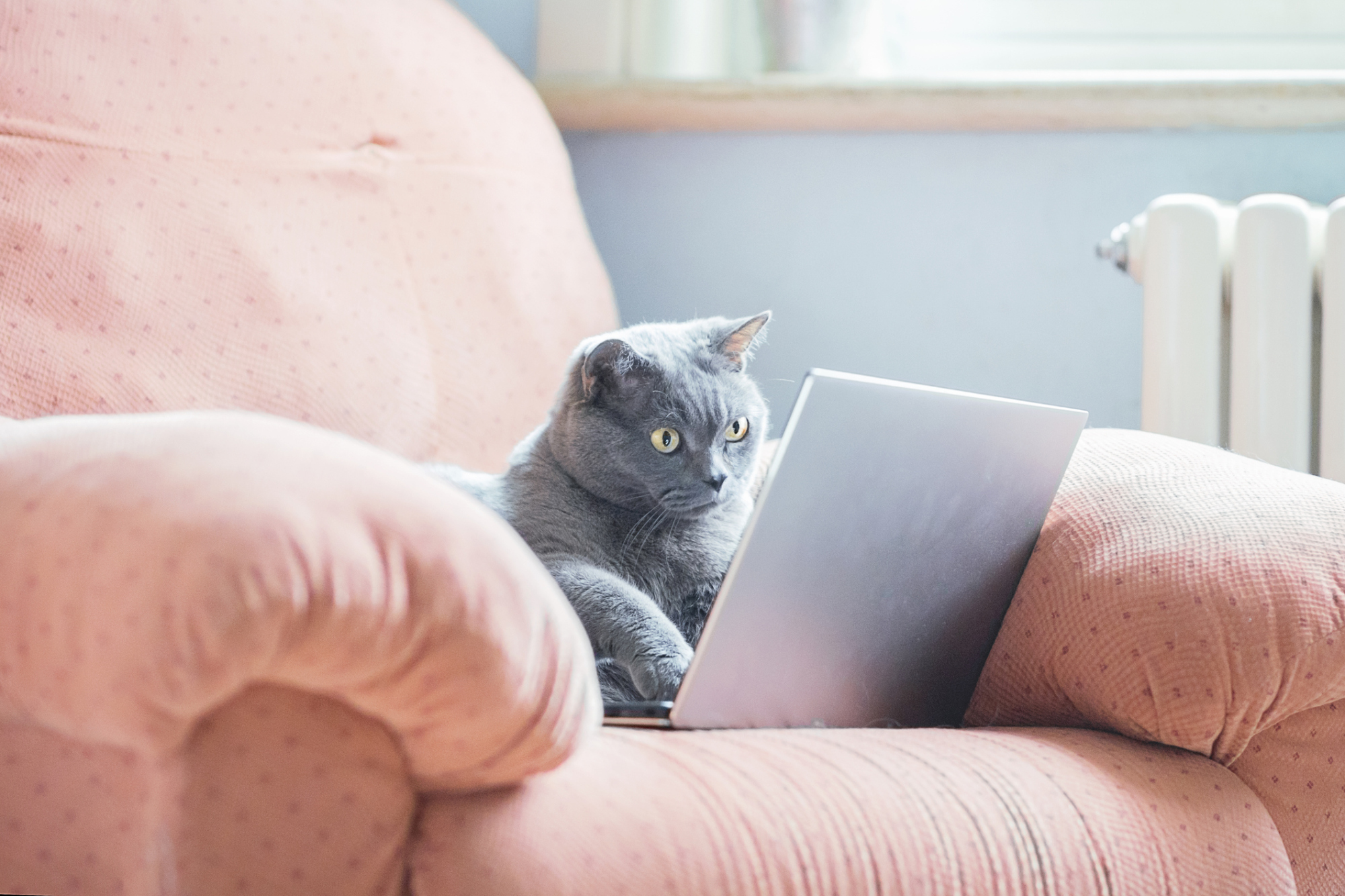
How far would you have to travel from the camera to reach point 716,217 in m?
Answer: 1.79

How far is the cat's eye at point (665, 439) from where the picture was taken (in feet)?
3.20

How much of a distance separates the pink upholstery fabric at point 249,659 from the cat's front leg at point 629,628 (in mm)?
281

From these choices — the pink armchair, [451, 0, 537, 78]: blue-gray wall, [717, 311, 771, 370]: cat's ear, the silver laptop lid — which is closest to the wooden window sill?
[451, 0, 537, 78]: blue-gray wall

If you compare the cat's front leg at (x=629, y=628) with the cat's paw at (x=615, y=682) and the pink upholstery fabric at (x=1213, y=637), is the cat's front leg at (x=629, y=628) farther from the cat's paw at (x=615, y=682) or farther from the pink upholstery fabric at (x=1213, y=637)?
the pink upholstery fabric at (x=1213, y=637)

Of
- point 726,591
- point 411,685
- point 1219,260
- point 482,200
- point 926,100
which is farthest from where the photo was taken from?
point 926,100

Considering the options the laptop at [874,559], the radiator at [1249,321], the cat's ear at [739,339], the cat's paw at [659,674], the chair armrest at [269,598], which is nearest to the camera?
the chair armrest at [269,598]

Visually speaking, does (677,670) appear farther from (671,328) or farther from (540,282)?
(540,282)

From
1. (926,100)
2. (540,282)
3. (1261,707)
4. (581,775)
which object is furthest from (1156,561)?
(926,100)

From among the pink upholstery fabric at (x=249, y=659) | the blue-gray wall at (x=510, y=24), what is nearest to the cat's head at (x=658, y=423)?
the pink upholstery fabric at (x=249, y=659)

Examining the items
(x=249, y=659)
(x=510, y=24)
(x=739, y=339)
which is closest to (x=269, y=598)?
(x=249, y=659)

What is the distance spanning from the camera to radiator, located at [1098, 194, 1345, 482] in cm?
146

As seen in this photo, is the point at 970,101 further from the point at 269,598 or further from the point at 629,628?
the point at 269,598

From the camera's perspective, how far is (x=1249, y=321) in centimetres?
149

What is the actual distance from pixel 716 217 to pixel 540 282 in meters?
0.50
